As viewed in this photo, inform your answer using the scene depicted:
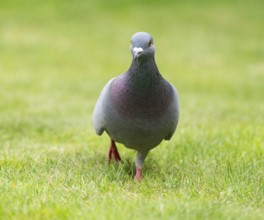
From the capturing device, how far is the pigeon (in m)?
4.29

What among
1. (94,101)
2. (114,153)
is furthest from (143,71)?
(94,101)

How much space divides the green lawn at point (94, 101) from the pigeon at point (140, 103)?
35 centimetres

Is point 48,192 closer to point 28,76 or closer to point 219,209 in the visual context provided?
point 219,209

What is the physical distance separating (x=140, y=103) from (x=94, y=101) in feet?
18.6

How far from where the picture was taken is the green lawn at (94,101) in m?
3.69

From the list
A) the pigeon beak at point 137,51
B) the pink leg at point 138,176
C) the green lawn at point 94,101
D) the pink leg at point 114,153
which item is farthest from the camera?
the pink leg at point 114,153

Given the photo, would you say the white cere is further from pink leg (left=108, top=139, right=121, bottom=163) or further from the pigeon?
pink leg (left=108, top=139, right=121, bottom=163)

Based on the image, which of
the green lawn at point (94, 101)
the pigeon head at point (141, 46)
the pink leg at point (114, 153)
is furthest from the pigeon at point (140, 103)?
the pink leg at point (114, 153)

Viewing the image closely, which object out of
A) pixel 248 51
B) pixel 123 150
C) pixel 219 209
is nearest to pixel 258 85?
pixel 248 51

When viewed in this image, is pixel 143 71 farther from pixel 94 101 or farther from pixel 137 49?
pixel 94 101

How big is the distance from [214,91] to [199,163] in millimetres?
6619

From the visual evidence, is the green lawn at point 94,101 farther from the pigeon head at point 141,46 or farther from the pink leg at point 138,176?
the pigeon head at point 141,46

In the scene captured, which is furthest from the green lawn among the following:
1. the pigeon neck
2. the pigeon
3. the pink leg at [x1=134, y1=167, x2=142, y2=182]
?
the pigeon neck

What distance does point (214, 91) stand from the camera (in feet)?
37.9
